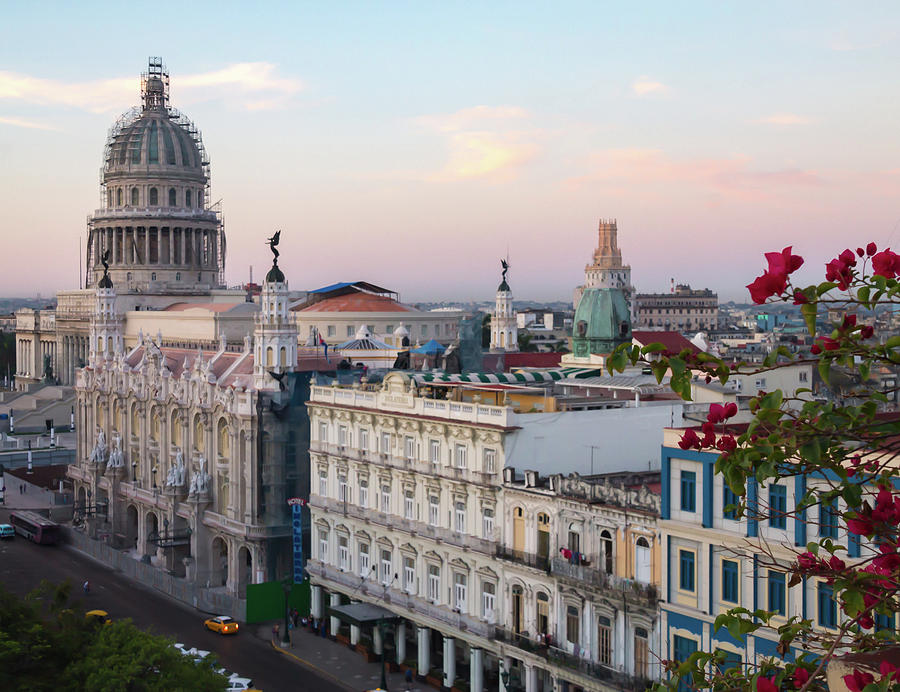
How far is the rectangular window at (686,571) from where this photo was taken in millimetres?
43547

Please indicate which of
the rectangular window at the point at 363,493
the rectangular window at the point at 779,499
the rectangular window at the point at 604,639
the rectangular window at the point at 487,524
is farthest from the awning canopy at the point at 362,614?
the rectangular window at the point at 779,499

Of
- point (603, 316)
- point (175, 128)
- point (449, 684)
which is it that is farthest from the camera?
point (175, 128)

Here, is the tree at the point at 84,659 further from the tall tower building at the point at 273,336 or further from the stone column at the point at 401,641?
the tall tower building at the point at 273,336

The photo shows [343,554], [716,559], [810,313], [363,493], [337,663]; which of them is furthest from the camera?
[343,554]

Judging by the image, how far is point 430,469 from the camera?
58312 mm

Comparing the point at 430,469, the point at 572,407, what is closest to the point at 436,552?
the point at 430,469

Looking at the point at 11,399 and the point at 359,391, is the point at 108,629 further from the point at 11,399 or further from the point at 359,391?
the point at 11,399

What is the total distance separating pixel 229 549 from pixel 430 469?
75.7 feet

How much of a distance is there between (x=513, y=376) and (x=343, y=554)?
533 inches

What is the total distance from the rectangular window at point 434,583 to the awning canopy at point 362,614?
276cm

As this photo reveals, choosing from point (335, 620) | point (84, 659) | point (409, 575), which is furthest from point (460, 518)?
point (84, 659)

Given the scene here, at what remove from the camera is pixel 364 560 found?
63844 mm

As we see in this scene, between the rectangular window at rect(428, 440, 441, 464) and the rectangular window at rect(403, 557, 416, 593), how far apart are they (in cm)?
526

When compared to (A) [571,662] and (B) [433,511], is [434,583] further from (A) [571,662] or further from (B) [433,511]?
(A) [571,662]
